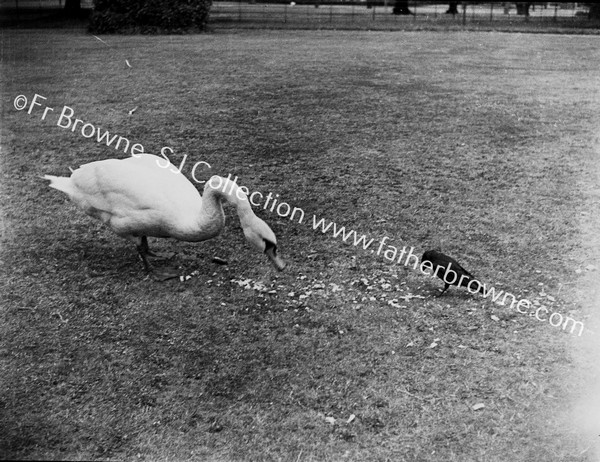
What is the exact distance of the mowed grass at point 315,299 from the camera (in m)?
4.31

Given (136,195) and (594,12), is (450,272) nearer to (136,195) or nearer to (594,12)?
(136,195)

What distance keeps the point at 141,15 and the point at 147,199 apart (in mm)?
21785

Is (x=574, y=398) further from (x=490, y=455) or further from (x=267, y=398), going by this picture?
(x=267, y=398)

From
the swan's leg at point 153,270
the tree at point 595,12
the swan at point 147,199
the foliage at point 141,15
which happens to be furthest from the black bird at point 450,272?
the tree at point 595,12

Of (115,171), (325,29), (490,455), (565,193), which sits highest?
(325,29)

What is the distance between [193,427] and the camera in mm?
4324

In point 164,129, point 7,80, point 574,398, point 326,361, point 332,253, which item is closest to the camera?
point 574,398

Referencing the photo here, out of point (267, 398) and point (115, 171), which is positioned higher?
point (115, 171)

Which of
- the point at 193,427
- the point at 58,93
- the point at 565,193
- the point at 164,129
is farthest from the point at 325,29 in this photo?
the point at 193,427

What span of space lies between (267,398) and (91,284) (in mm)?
2458

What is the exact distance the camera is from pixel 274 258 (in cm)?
411

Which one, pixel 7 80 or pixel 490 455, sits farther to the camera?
pixel 7 80

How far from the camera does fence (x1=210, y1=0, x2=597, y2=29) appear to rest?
31422 mm

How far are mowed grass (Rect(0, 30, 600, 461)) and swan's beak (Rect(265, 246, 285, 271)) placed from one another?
1.07 m
